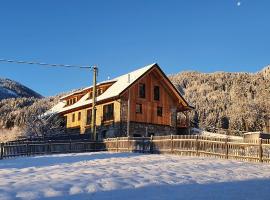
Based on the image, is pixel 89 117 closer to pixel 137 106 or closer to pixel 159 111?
pixel 137 106

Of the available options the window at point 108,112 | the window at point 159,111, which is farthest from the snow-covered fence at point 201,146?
the window at point 159,111

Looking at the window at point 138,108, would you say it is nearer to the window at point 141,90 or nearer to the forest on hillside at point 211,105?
the window at point 141,90

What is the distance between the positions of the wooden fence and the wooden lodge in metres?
12.5

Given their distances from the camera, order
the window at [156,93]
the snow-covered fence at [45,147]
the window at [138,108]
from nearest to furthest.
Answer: the snow-covered fence at [45,147] → the window at [138,108] → the window at [156,93]

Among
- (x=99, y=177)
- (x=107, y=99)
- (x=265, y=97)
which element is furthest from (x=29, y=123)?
(x=265, y=97)

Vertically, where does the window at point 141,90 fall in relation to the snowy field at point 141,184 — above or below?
above

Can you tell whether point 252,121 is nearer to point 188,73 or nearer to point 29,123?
point 29,123

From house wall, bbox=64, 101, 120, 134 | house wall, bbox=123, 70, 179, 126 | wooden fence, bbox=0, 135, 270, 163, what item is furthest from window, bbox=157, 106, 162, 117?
wooden fence, bbox=0, 135, 270, 163

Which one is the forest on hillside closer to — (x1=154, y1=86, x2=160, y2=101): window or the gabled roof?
the gabled roof

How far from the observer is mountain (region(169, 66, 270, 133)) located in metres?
94.1

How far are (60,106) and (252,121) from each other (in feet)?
162

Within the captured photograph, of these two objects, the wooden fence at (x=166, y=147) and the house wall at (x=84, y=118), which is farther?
the house wall at (x=84, y=118)

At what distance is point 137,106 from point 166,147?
66.1 feet

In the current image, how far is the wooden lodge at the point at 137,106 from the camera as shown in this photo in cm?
4634
